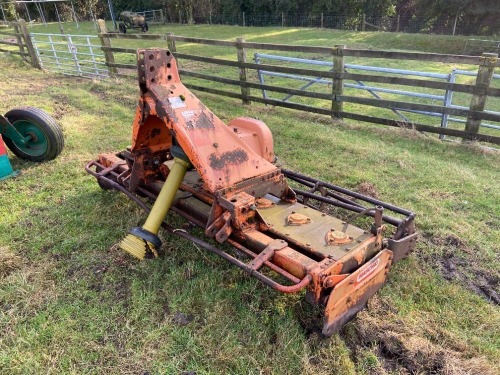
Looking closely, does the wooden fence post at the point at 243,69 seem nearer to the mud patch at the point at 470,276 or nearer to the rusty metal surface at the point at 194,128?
the rusty metal surface at the point at 194,128

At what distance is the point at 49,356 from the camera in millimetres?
2684

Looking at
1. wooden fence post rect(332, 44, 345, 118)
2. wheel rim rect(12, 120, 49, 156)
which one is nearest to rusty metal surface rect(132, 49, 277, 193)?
wheel rim rect(12, 120, 49, 156)

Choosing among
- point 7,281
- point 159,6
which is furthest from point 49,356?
point 159,6

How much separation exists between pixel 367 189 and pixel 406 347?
7.81ft

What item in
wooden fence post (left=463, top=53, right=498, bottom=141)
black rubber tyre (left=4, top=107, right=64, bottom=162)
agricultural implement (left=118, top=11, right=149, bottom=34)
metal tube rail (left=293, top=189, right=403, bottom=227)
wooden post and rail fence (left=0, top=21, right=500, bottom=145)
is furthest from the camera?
agricultural implement (left=118, top=11, right=149, bottom=34)

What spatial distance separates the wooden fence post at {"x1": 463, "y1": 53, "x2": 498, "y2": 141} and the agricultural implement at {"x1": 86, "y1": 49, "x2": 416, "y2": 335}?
334 centimetres

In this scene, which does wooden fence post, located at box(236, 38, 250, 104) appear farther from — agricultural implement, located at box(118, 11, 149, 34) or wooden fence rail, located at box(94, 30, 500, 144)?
agricultural implement, located at box(118, 11, 149, 34)

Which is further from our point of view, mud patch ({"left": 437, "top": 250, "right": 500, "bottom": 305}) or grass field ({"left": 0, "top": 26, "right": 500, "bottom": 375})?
mud patch ({"left": 437, "top": 250, "right": 500, "bottom": 305})

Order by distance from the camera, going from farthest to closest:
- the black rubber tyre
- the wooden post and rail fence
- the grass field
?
the wooden post and rail fence, the black rubber tyre, the grass field

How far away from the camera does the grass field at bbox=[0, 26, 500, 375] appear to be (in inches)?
105

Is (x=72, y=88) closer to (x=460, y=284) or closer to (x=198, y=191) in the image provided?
(x=198, y=191)

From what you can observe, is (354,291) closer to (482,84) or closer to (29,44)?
(482,84)

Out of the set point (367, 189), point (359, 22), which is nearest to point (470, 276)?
point (367, 189)

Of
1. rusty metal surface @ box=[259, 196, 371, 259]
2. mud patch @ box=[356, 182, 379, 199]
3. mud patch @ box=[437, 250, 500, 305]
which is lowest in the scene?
mud patch @ box=[437, 250, 500, 305]
